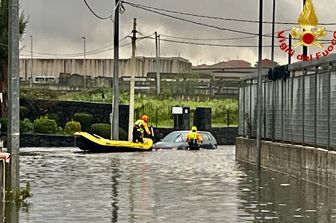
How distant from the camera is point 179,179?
80.2 ft

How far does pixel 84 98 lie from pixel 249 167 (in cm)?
3803

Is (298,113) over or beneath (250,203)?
over

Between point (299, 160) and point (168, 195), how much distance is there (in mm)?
6585

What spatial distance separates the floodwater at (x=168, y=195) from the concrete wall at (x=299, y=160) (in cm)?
35

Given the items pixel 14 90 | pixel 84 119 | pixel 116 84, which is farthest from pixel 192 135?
Answer: pixel 14 90

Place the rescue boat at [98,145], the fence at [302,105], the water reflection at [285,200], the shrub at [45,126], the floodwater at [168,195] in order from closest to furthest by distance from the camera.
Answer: the floodwater at [168,195] → the water reflection at [285,200] → the fence at [302,105] → the rescue boat at [98,145] → the shrub at [45,126]

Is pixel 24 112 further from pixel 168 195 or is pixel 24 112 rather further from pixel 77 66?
pixel 77 66

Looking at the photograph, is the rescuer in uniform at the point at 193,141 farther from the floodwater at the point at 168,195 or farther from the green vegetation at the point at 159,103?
the floodwater at the point at 168,195

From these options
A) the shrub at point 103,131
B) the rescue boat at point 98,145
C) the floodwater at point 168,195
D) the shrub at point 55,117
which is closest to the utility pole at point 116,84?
the shrub at point 103,131

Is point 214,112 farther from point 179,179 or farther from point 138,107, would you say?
point 179,179

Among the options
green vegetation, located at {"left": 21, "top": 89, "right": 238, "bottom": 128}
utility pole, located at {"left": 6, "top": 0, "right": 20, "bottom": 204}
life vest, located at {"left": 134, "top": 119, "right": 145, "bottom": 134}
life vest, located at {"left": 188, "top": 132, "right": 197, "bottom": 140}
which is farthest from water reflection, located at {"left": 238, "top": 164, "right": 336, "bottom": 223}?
green vegetation, located at {"left": 21, "top": 89, "right": 238, "bottom": 128}

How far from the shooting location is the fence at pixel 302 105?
22.8 meters

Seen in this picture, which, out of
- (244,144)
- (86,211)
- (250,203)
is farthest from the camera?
(244,144)

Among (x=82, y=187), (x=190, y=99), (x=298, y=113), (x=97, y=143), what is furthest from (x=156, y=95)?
(x=82, y=187)
